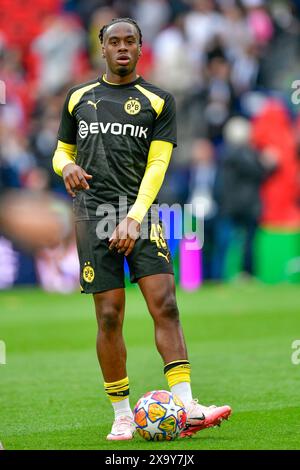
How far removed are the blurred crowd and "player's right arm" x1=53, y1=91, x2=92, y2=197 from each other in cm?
1193

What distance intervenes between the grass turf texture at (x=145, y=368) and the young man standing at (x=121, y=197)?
0.46 meters

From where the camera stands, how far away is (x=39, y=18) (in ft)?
76.6

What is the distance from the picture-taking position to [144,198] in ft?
25.0

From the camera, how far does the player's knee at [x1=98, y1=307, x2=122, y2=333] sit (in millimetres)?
7664

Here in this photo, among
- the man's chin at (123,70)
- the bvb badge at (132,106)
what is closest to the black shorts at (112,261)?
the bvb badge at (132,106)

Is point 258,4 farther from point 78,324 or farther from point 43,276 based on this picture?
point 78,324

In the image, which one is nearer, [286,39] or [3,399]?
[3,399]

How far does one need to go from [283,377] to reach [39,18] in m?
14.4

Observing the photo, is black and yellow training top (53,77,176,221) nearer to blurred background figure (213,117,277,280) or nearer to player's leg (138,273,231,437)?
player's leg (138,273,231,437)

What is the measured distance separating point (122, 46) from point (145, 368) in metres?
4.50

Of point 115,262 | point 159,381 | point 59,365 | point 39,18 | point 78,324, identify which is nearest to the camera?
point 115,262

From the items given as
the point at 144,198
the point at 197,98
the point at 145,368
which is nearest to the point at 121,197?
the point at 144,198

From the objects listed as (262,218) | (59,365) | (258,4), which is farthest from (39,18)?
(59,365)

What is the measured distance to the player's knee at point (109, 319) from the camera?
25.1 feet
